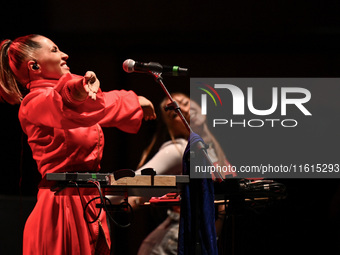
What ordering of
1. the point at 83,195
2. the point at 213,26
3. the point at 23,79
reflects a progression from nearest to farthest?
the point at 83,195
the point at 23,79
the point at 213,26

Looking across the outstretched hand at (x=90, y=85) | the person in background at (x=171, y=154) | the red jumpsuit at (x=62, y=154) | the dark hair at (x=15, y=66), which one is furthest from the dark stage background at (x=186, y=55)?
the outstretched hand at (x=90, y=85)

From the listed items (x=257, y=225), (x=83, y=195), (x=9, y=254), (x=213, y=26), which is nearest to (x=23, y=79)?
(x=83, y=195)

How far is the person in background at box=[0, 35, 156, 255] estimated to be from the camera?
2154mm

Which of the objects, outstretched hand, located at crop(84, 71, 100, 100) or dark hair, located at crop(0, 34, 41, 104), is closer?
outstretched hand, located at crop(84, 71, 100, 100)

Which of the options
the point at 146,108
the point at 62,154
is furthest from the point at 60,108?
the point at 146,108

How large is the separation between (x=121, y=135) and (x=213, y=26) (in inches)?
36.4

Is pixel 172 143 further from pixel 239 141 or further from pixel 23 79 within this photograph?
pixel 23 79

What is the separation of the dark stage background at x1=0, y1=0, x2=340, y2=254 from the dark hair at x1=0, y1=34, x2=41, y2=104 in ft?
1.64

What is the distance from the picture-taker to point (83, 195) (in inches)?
89.9

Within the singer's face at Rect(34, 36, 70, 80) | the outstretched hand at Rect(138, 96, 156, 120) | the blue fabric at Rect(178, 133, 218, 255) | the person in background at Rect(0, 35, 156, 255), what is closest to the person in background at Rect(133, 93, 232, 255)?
the outstretched hand at Rect(138, 96, 156, 120)

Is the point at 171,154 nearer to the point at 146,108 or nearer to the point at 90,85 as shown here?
the point at 146,108

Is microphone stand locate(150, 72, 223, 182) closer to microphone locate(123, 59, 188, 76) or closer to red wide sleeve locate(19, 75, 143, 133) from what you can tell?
microphone locate(123, 59, 188, 76)

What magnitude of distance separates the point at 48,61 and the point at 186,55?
1256 millimetres

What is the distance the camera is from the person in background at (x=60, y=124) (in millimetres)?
2154
